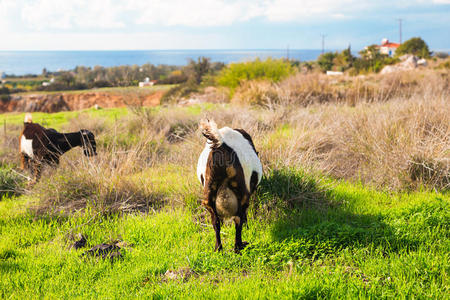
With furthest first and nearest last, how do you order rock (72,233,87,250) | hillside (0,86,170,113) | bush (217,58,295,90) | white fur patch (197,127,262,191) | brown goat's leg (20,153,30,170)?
hillside (0,86,170,113), bush (217,58,295,90), brown goat's leg (20,153,30,170), rock (72,233,87,250), white fur patch (197,127,262,191)

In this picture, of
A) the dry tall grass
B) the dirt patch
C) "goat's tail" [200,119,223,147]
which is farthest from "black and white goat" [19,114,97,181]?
the dirt patch

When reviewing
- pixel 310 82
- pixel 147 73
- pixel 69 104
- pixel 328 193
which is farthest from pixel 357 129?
pixel 147 73

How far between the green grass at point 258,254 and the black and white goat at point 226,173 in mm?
513

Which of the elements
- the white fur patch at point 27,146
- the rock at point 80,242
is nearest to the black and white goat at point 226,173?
the rock at point 80,242

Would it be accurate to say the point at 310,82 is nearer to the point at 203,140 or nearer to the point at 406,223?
the point at 203,140

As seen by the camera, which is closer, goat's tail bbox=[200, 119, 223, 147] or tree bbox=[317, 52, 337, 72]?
goat's tail bbox=[200, 119, 223, 147]

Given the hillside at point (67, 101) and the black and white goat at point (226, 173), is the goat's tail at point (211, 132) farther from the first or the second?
the hillside at point (67, 101)

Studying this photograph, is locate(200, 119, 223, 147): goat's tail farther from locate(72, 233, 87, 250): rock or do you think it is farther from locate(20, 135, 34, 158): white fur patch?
locate(20, 135, 34, 158): white fur patch

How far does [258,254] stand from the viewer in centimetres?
385

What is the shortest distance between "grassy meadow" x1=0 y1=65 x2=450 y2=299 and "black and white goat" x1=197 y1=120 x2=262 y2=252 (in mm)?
520

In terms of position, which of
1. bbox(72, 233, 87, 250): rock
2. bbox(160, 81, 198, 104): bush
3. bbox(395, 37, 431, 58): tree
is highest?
bbox(395, 37, 431, 58): tree

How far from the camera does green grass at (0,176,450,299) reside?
3.22 m

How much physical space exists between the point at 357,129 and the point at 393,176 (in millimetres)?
2096

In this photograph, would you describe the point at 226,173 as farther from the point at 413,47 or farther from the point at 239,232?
the point at 413,47
